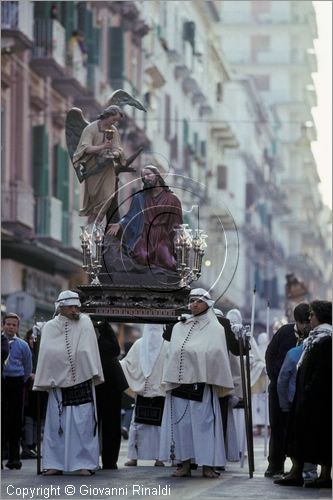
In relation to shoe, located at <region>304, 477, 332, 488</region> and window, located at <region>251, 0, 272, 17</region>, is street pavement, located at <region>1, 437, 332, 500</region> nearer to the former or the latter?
shoe, located at <region>304, 477, 332, 488</region>

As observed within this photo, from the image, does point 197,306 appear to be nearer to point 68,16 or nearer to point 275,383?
point 275,383

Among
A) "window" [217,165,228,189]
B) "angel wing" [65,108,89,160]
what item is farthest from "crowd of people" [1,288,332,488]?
"window" [217,165,228,189]

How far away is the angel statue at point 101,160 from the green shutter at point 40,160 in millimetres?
18483

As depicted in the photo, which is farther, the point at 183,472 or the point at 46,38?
the point at 46,38

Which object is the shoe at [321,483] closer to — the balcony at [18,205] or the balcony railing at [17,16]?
the balcony railing at [17,16]

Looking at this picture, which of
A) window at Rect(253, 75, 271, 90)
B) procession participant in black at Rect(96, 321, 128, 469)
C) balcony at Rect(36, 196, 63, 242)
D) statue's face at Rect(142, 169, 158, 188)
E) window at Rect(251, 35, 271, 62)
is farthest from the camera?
window at Rect(253, 75, 271, 90)

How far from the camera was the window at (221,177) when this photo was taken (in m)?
72.2

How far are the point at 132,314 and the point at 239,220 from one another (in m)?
60.0

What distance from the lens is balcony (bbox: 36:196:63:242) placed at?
38.3m

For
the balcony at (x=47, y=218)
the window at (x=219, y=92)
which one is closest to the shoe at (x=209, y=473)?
the balcony at (x=47, y=218)

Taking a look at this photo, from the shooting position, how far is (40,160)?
1537 inches

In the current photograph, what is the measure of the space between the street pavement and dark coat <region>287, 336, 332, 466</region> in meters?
0.33

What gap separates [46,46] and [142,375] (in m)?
18.8

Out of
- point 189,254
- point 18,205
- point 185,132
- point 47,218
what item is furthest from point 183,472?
point 185,132
